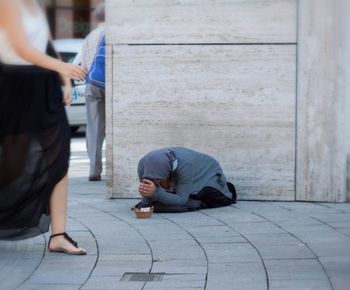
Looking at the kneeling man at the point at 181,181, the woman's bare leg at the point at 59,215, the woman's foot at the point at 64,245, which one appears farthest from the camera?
the kneeling man at the point at 181,181

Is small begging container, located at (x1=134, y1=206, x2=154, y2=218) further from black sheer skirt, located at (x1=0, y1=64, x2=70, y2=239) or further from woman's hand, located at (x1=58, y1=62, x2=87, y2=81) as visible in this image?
woman's hand, located at (x1=58, y1=62, x2=87, y2=81)

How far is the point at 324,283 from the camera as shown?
5.55 m

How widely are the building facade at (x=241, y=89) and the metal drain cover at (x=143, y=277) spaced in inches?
105

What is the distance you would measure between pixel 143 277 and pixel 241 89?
2.87m

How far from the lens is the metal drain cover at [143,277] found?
18.7 ft

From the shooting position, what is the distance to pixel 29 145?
18.6 feet

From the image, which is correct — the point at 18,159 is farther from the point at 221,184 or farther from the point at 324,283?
the point at 221,184

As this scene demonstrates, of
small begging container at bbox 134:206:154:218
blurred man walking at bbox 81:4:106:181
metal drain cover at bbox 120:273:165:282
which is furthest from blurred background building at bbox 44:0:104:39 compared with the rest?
metal drain cover at bbox 120:273:165:282

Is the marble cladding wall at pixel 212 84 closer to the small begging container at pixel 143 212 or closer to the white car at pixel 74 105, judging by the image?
the small begging container at pixel 143 212

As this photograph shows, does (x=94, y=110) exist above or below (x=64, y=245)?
above

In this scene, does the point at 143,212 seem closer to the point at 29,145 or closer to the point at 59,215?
the point at 59,215

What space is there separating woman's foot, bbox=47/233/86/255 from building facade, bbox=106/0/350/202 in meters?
2.27

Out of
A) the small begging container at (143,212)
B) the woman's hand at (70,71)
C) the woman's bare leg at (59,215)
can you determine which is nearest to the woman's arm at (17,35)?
the woman's hand at (70,71)

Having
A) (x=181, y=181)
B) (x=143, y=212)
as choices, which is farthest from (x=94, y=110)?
(x=143, y=212)
